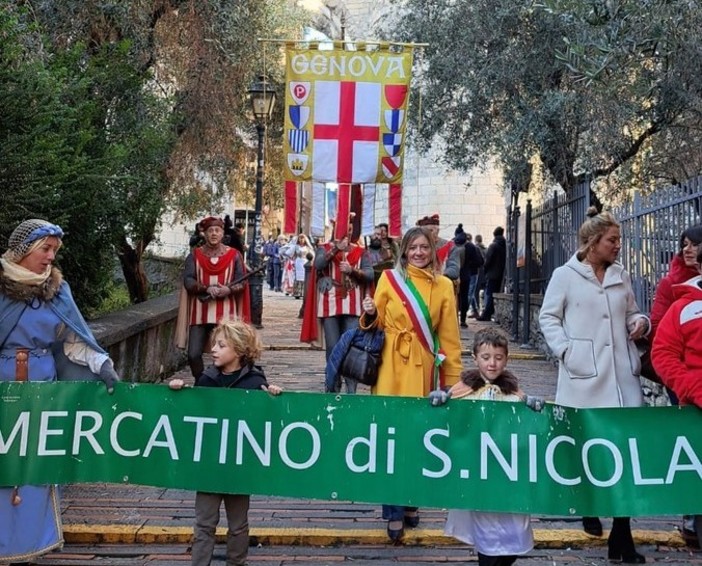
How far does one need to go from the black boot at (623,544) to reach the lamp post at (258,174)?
1001 cm

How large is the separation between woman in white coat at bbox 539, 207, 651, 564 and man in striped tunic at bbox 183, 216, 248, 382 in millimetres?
4018

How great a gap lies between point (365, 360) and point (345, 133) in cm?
437

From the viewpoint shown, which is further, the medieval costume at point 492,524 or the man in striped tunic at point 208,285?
the man in striped tunic at point 208,285

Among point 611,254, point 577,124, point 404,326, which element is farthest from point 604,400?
point 577,124

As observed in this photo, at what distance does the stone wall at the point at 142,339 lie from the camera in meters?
8.82

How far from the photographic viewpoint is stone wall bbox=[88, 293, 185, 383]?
882 cm

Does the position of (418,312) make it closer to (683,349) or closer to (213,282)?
(683,349)

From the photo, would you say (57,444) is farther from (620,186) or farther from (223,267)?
(620,186)

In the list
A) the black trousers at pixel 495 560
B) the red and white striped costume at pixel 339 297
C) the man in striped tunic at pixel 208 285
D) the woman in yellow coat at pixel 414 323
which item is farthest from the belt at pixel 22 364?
the red and white striped costume at pixel 339 297

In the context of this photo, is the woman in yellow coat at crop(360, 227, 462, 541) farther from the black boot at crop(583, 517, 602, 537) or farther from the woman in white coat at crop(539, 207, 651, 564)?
the black boot at crop(583, 517, 602, 537)

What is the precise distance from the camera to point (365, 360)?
19.4 ft

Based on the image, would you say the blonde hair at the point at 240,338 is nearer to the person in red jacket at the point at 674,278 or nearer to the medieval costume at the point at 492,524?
the medieval costume at the point at 492,524

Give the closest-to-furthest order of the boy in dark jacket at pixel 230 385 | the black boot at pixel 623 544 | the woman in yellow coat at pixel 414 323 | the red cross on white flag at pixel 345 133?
the boy in dark jacket at pixel 230 385 < the black boot at pixel 623 544 < the woman in yellow coat at pixel 414 323 < the red cross on white flag at pixel 345 133

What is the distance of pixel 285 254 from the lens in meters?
31.2
